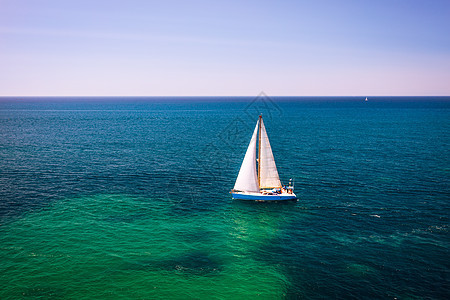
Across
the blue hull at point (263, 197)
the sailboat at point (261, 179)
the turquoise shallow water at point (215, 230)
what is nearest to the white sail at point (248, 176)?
the sailboat at point (261, 179)

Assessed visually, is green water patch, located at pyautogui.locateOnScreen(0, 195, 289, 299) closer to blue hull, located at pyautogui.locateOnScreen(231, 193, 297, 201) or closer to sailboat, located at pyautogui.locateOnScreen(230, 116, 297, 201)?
blue hull, located at pyautogui.locateOnScreen(231, 193, 297, 201)

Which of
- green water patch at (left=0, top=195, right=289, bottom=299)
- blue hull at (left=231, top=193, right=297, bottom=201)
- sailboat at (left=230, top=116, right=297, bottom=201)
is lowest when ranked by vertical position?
green water patch at (left=0, top=195, right=289, bottom=299)

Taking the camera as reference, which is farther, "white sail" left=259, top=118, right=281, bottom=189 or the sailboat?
"white sail" left=259, top=118, right=281, bottom=189

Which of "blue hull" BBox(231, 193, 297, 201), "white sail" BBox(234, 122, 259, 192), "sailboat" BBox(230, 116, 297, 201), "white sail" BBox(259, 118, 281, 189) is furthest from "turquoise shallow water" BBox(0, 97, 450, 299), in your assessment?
"white sail" BBox(259, 118, 281, 189)

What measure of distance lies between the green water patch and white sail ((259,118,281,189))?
290 inches

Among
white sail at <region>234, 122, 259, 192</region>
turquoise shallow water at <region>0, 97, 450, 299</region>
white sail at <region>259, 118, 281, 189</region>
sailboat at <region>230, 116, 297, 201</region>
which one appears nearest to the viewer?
turquoise shallow water at <region>0, 97, 450, 299</region>

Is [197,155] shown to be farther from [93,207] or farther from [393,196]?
[393,196]

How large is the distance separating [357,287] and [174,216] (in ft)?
110

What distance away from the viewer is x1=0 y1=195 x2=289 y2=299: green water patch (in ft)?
114

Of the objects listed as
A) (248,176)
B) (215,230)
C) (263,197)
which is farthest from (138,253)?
(263,197)

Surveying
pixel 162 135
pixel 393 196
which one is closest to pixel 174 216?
pixel 393 196

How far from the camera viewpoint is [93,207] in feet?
189

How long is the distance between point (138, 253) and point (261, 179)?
105ft

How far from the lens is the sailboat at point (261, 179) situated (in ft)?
201
